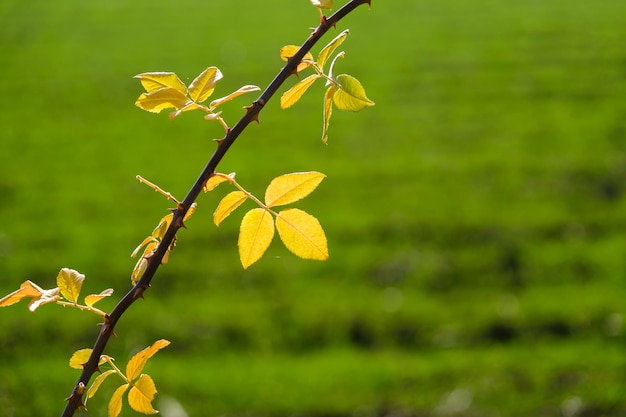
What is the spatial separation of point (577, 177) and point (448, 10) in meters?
3.49

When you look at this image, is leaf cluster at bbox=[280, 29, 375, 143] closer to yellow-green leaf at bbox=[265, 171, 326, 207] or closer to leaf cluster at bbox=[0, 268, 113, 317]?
yellow-green leaf at bbox=[265, 171, 326, 207]

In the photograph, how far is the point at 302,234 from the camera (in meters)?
0.30

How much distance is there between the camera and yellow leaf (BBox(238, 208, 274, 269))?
11.8 inches

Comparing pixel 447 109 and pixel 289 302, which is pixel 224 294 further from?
pixel 447 109

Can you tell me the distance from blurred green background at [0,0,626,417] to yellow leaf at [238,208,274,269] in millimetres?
96

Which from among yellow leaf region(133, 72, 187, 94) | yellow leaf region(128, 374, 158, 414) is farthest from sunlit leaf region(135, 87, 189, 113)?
yellow leaf region(128, 374, 158, 414)

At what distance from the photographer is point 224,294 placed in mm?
2186

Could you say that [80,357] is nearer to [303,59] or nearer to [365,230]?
[303,59]

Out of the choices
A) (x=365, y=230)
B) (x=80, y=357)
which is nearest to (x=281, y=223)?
(x=80, y=357)

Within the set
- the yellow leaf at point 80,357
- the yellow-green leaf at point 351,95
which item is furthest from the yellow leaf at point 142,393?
the yellow-green leaf at point 351,95

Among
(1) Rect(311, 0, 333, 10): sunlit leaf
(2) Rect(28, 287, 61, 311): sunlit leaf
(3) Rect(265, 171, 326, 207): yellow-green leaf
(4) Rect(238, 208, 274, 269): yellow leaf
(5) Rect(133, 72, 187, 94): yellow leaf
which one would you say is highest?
(1) Rect(311, 0, 333, 10): sunlit leaf

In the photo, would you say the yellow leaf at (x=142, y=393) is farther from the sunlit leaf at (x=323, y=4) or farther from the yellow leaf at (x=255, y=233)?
the sunlit leaf at (x=323, y=4)

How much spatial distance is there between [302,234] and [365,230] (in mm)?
2281

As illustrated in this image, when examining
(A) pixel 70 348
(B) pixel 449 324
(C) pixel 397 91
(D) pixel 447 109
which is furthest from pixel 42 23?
(B) pixel 449 324
